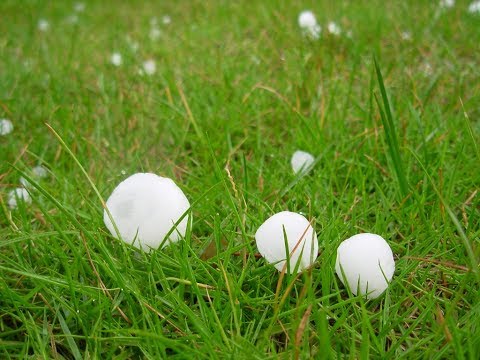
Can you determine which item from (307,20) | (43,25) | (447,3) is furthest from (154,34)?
(447,3)

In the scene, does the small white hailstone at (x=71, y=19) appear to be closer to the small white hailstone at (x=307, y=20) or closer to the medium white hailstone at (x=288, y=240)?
the small white hailstone at (x=307, y=20)

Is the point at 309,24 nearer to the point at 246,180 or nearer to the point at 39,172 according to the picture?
the point at 246,180

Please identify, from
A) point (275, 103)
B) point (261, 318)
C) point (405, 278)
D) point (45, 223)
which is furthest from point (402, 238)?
point (45, 223)

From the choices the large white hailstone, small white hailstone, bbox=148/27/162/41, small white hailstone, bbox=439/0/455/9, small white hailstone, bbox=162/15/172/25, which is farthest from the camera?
small white hailstone, bbox=162/15/172/25

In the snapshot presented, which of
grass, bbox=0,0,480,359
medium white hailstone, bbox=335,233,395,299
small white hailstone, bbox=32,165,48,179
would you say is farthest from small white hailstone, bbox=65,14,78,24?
medium white hailstone, bbox=335,233,395,299

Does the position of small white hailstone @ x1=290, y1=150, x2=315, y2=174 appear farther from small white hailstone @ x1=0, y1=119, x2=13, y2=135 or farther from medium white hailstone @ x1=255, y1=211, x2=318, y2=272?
small white hailstone @ x1=0, y1=119, x2=13, y2=135
